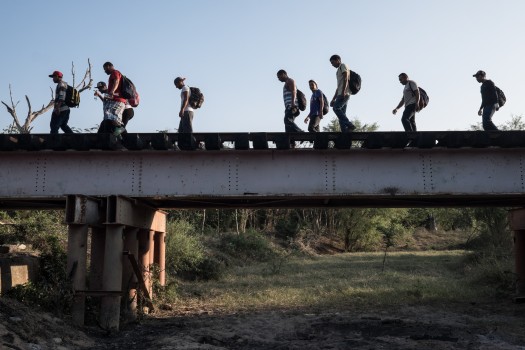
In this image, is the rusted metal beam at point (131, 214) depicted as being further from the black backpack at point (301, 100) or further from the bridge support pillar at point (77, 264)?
the black backpack at point (301, 100)

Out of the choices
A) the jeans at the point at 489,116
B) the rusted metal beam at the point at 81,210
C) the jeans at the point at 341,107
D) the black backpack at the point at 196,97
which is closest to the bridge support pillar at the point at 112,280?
the rusted metal beam at the point at 81,210

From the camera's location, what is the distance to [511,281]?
55.4ft

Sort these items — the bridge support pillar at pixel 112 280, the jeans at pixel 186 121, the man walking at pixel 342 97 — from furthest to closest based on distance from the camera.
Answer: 1. the jeans at pixel 186 121
2. the man walking at pixel 342 97
3. the bridge support pillar at pixel 112 280

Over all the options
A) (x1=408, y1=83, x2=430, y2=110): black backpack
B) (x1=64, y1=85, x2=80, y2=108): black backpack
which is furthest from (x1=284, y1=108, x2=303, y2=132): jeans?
(x1=64, y1=85, x2=80, y2=108): black backpack

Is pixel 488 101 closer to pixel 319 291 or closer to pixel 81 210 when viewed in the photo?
pixel 319 291

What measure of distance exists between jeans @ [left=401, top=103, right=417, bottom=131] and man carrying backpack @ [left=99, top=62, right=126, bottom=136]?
6531 millimetres

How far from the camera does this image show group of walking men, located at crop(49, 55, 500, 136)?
12.1 meters

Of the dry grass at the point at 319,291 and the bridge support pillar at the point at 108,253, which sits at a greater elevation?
the bridge support pillar at the point at 108,253

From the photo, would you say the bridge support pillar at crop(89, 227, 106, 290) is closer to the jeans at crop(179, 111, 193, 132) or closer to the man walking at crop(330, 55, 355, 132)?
the jeans at crop(179, 111, 193, 132)

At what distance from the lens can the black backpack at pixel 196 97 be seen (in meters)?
13.0

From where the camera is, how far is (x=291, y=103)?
1284cm

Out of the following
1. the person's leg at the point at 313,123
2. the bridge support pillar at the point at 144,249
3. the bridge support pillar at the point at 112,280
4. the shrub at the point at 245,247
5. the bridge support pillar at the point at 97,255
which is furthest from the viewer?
the shrub at the point at 245,247

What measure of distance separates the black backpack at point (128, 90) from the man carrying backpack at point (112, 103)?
0.28 ft

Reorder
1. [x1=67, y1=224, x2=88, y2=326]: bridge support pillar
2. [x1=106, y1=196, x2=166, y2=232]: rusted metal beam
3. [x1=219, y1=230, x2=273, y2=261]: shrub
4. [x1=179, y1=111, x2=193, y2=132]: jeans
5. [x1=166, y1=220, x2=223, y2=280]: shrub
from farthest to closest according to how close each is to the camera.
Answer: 1. [x1=219, y1=230, x2=273, y2=261]: shrub
2. [x1=166, y1=220, x2=223, y2=280]: shrub
3. [x1=179, y1=111, x2=193, y2=132]: jeans
4. [x1=106, y1=196, x2=166, y2=232]: rusted metal beam
5. [x1=67, y1=224, x2=88, y2=326]: bridge support pillar
